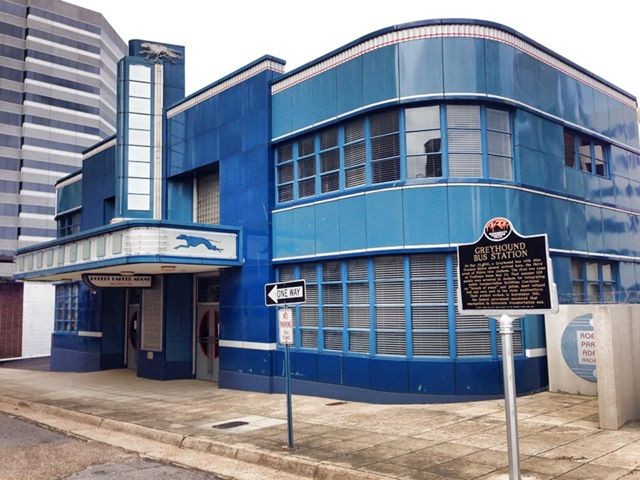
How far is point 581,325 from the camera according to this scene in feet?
42.3

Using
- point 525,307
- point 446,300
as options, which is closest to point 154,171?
point 446,300

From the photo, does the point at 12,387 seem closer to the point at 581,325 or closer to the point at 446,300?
the point at 446,300

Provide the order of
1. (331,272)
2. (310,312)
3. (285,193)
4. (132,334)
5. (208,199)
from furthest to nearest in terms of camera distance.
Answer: (132,334), (208,199), (285,193), (310,312), (331,272)

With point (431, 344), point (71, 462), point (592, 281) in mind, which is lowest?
point (71, 462)

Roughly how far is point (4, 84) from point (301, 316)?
79.1m

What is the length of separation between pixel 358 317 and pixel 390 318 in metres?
0.89

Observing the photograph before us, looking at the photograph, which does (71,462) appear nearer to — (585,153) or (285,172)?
(285,172)

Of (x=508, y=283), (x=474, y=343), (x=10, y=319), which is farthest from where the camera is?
(x=10, y=319)

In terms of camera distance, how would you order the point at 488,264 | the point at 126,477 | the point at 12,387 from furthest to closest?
the point at 12,387
the point at 126,477
the point at 488,264

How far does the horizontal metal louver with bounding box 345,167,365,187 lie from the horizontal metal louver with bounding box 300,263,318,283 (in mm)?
2170

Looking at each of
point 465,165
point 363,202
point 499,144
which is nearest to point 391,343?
point 363,202

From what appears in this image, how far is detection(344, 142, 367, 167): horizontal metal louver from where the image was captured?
13977 mm

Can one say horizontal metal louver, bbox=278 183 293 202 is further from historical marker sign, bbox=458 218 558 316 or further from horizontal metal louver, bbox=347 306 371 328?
historical marker sign, bbox=458 218 558 316

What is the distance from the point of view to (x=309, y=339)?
14898mm
